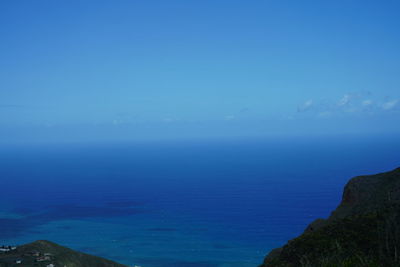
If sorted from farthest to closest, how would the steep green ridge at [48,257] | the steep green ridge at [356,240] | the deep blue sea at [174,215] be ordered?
the deep blue sea at [174,215], the steep green ridge at [48,257], the steep green ridge at [356,240]

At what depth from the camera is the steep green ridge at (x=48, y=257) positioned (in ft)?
176

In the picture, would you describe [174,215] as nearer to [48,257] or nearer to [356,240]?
[48,257]

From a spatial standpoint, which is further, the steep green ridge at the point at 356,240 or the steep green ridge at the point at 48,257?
the steep green ridge at the point at 48,257

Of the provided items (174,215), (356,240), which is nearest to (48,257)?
(356,240)

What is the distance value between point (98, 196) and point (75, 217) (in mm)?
36259

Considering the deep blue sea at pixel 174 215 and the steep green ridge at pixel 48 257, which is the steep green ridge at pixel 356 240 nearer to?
the steep green ridge at pixel 48 257

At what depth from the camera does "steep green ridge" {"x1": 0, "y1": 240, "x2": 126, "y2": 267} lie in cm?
5350

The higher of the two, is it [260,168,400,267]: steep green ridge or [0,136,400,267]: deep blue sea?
[260,168,400,267]: steep green ridge

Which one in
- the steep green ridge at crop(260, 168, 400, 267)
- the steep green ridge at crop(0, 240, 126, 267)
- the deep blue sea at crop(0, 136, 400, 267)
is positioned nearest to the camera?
the steep green ridge at crop(260, 168, 400, 267)

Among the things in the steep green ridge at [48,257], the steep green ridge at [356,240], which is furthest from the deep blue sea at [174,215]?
the steep green ridge at [356,240]

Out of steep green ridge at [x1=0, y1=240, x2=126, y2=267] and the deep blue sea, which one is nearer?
steep green ridge at [x1=0, y1=240, x2=126, y2=267]

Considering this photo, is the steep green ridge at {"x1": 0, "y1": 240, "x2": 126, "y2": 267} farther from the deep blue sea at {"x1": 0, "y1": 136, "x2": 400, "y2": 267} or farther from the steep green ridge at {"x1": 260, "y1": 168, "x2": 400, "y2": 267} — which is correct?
the steep green ridge at {"x1": 260, "y1": 168, "x2": 400, "y2": 267}

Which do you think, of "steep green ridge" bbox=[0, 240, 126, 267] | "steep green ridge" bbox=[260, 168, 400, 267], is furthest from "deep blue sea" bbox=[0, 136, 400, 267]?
"steep green ridge" bbox=[260, 168, 400, 267]

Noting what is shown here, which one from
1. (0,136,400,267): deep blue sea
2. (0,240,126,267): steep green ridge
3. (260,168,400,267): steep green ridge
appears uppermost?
(260,168,400,267): steep green ridge
